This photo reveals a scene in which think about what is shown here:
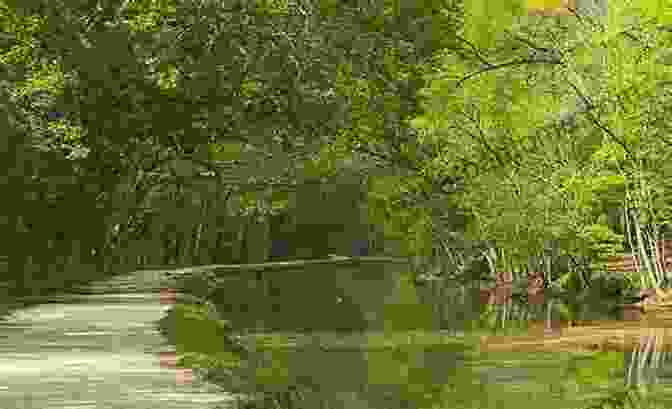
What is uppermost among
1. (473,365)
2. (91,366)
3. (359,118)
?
(359,118)

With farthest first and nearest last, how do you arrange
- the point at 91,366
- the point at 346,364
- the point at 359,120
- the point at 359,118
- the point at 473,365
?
the point at 359,120 → the point at 359,118 → the point at 346,364 → the point at 473,365 → the point at 91,366

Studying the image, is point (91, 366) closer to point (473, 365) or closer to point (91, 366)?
point (91, 366)

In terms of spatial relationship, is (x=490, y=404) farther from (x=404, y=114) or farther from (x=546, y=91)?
(x=404, y=114)

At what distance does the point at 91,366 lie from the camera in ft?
72.0

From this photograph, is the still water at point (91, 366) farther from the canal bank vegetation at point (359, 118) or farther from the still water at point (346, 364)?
the canal bank vegetation at point (359, 118)

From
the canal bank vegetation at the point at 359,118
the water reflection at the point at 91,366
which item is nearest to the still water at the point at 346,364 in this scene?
the water reflection at the point at 91,366

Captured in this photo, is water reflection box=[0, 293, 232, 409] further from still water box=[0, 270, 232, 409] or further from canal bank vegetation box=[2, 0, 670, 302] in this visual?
canal bank vegetation box=[2, 0, 670, 302]

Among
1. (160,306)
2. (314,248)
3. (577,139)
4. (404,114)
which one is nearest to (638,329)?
(160,306)

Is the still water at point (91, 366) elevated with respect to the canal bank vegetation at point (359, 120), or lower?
lower

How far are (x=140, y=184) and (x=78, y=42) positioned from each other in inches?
960

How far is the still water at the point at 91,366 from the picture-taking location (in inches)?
689

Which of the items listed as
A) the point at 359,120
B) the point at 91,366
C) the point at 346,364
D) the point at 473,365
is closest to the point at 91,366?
the point at 91,366

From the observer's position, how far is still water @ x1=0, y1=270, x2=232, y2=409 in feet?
57.4

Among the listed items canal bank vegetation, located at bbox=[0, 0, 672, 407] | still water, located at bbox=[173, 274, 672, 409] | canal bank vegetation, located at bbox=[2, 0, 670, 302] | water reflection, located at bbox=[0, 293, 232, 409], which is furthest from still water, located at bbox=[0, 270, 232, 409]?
canal bank vegetation, located at bbox=[2, 0, 670, 302]
